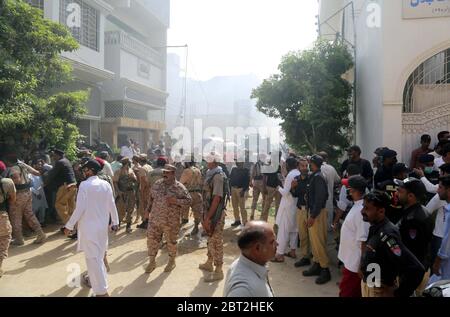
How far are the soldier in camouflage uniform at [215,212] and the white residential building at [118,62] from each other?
9269 mm

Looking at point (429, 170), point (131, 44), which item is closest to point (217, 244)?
point (429, 170)

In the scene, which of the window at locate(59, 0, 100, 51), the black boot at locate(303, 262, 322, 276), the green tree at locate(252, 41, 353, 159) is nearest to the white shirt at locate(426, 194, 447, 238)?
the black boot at locate(303, 262, 322, 276)

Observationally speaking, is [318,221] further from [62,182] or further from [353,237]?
[62,182]

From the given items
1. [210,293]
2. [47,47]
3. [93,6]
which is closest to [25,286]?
[210,293]

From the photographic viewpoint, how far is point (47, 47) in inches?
327

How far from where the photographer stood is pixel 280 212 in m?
6.21

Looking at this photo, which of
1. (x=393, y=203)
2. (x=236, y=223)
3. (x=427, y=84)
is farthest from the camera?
(x=236, y=223)

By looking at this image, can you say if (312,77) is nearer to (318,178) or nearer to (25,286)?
(318,178)

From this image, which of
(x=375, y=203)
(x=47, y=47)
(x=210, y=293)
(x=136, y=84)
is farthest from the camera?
(x=136, y=84)

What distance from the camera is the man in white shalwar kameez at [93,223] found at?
423 cm

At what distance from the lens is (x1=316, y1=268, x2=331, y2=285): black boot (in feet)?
16.3

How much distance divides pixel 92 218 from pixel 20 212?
323 cm

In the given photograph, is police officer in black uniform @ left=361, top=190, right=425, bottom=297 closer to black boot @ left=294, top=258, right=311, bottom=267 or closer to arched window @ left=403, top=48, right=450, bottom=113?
black boot @ left=294, top=258, right=311, bottom=267

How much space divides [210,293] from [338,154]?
7382 mm
